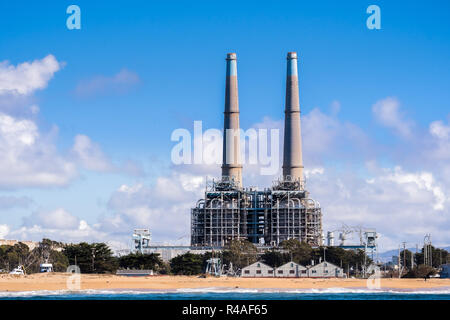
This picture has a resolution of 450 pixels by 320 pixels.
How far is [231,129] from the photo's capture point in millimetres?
179625

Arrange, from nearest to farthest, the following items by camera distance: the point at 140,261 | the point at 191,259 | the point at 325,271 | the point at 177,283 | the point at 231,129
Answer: the point at 177,283 < the point at 325,271 < the point at 140,261 < the point at 191,259 < the point at 231,129

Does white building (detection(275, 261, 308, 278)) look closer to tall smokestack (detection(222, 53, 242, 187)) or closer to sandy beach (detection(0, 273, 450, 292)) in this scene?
sandy beach (detection(0, 273, 450, 292))

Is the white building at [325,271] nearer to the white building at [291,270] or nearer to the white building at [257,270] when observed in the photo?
the white building at [291,270]

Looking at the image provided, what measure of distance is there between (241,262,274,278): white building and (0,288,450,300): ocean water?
29480 millimetres

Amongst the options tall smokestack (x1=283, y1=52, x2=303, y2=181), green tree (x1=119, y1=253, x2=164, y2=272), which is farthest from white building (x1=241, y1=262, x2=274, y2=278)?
→ tall smokestack (x1=283, y1=52, x2=303, y2=181)

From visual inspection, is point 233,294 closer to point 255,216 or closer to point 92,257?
point 92,257

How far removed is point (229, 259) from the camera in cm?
16562

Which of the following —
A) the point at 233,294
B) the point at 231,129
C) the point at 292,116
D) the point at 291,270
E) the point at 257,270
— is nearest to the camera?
the point at 233,294

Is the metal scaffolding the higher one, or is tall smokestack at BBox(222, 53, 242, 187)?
tall smokestack at BBox(222, 53, 242, 187)

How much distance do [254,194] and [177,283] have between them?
59.3 m

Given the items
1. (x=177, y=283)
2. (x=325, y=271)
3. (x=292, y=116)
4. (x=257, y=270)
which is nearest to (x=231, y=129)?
(x=292, y=116)

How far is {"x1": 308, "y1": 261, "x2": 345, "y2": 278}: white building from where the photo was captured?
152 m

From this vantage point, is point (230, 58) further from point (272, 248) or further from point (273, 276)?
point (273, 276)
